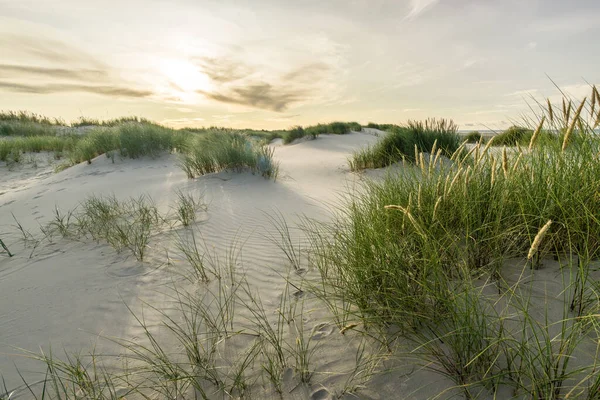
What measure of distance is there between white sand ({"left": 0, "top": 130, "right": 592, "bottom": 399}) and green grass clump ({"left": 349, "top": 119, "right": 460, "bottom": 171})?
192cm

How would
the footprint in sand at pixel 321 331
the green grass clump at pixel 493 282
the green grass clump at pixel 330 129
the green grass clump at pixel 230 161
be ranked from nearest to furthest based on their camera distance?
the green grass clump at pixel 493 282, the footprint in sand at pixel 321 331, the green grass clump at pixel 230 161, the green grass clump at pixel 330 129

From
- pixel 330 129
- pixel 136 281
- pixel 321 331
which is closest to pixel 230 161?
pixel 136 281

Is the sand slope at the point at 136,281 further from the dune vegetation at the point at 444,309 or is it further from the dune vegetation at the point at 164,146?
the dune vegetation at the point at 164,146

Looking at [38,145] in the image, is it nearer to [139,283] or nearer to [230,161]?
[230,161]

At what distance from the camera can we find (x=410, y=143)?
6.79m

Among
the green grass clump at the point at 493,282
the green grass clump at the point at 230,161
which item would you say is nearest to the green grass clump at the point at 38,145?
the green grass clump at the point at 230,161

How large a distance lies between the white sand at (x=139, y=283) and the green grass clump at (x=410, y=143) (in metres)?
1.92

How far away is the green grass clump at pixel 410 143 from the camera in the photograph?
6742mm

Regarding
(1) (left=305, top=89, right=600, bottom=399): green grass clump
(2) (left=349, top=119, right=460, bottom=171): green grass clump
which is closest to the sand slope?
(1) (left=305, top=89, right=600, bottom=399): green grass clump

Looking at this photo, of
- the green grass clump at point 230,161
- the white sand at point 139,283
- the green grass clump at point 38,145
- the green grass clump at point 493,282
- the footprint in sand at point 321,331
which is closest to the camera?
the green grass clump at point 493,282

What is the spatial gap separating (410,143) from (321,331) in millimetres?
6063

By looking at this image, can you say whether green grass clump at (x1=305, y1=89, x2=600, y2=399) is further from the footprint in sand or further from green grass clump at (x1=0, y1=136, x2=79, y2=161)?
green grass clump at (x1=0, y1=136, x2=79, y2=161)

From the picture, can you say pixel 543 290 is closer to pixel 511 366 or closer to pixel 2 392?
pixel 511 366

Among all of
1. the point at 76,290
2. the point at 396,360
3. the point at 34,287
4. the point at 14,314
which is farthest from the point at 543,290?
the point at 34,287
